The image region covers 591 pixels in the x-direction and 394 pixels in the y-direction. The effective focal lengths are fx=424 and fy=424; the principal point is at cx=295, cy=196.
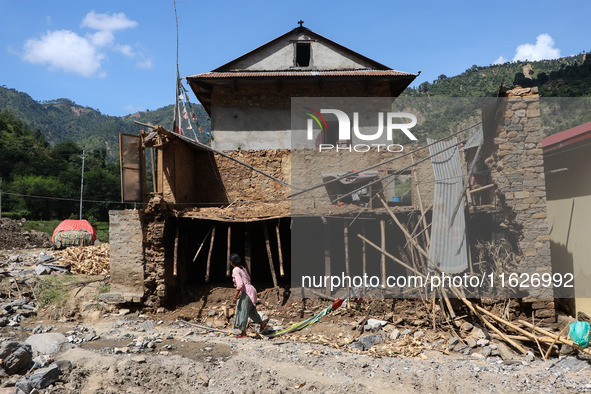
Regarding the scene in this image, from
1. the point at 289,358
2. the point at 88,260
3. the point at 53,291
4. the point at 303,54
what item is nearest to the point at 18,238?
the point at 88,260

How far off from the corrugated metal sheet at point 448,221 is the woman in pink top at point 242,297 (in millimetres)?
3922

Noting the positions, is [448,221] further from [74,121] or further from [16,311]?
[74,121]

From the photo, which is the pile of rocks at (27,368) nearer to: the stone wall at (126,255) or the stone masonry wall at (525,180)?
the stone wall at (126,255)

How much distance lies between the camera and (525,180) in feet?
28.0

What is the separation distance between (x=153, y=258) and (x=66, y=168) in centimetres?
4598

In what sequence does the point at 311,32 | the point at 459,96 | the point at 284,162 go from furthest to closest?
1. the point at 459,96
2. the point at 311,32
3. the point at 284,162

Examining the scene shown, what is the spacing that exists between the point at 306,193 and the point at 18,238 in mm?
20034

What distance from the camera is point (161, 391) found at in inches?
265

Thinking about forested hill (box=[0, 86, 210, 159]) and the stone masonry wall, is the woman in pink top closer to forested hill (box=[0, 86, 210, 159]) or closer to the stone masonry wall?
the stone masonry wall

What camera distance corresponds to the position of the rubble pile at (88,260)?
1398 cm

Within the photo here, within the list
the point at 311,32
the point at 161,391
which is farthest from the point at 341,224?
the point at 311,32

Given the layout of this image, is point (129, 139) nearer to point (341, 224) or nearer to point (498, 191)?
point (341, 224)

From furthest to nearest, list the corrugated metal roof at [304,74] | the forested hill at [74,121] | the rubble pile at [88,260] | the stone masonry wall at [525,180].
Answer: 1. the forested hill at [74,121]
2. the rubble pile at [88,260]
3. the corrugated metal roof at [304,74]
4. the stone masonry wall at [525,180]

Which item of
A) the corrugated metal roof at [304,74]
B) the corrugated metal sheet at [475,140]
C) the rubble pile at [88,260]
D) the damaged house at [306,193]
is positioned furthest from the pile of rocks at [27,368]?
the corrugated metal roof at [304,74]
